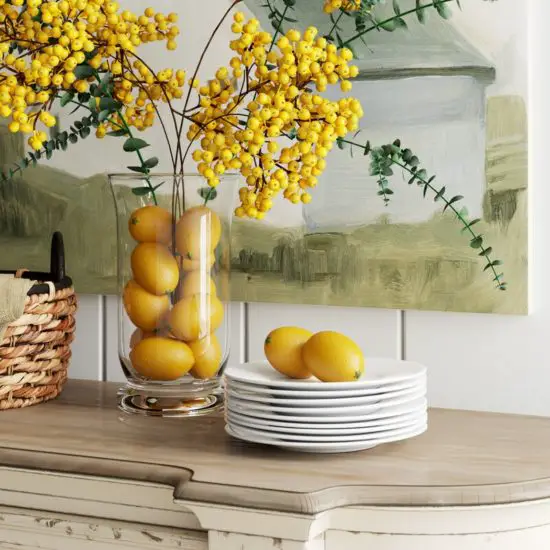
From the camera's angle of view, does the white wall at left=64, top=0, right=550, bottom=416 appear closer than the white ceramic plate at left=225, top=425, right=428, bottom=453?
No

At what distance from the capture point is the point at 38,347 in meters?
1.26

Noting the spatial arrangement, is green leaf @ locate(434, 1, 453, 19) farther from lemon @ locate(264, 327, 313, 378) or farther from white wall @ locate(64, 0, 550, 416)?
lemon @ locate(264, 327, 313, 378)

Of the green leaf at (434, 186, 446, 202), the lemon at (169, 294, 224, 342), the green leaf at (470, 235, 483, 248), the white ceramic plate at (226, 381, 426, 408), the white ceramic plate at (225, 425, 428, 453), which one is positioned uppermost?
the green leaf at (434, 186, 446, 202)

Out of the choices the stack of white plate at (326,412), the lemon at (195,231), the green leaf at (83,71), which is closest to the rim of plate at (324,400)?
the stack of white plate at (326,412)

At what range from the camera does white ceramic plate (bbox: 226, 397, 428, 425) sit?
3.26 feet

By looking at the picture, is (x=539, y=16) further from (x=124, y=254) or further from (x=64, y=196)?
(x=64, y=196)

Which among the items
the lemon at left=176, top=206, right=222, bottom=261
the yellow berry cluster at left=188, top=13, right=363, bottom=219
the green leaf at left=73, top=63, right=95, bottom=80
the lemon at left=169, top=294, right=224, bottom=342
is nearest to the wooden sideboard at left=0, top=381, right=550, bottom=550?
the lemon at left=169, top=294, right=224, bottom=342

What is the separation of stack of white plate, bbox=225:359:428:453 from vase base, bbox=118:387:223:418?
0.54 ft

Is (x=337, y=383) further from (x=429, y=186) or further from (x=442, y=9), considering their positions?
(x=442, y=9)

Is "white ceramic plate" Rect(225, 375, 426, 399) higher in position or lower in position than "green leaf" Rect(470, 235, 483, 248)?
lower

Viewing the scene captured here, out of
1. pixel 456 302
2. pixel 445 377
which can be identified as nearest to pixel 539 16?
pixel 456 302

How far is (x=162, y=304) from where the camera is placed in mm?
1175

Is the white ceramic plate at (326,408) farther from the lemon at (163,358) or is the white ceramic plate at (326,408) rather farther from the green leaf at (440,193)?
the green leaf at (440,193)

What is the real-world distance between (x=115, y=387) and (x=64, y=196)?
0.34 meters
